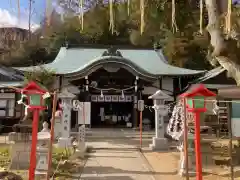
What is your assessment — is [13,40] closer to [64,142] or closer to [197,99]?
[64,142]

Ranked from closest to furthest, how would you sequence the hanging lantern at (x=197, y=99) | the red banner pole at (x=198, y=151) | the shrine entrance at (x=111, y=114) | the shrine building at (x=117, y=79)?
1. the red banner pole at (x=198, y=151)
2. the hanging lantern at (x=197, y=99)
3. the shrine building at (x=117, y=79)
4. the shrine entrance at (x=111, y=114)

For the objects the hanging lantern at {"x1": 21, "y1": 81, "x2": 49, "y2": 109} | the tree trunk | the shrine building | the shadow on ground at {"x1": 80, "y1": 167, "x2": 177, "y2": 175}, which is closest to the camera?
the hanging lantern at {"x1": 21, "y1": 81, "x2": 49, "y2": 109}

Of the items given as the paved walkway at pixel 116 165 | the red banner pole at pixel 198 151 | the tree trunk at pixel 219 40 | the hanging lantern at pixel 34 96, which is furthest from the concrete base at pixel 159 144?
the hanging lantern at pixel 34 96

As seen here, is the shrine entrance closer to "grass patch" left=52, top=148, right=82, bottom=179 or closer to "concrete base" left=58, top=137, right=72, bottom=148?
"concrete base" left=58, top=137, right=72, bottom=148

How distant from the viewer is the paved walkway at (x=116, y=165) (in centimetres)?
673

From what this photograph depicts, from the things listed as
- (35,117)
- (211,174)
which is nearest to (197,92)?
(35,117)

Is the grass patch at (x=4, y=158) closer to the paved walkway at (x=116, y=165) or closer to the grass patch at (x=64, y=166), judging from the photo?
the grass patch at (x=64, y=166)

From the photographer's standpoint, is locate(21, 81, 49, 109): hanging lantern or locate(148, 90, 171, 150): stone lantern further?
locate(148, 90, 171, 150): stone lantern

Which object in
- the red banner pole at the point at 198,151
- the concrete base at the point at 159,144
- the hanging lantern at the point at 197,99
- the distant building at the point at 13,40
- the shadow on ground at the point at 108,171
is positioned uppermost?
the distant building at the point at 13,40

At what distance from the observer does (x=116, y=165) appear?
26.1 ft

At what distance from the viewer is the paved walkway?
265 inches

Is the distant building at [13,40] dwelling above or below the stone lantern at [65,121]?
above

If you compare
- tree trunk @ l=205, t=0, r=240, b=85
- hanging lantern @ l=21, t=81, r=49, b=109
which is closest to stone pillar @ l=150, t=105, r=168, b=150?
tree trunk @ l=205, t=0, r=240, b=85

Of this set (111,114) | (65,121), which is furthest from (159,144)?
(111,114)
